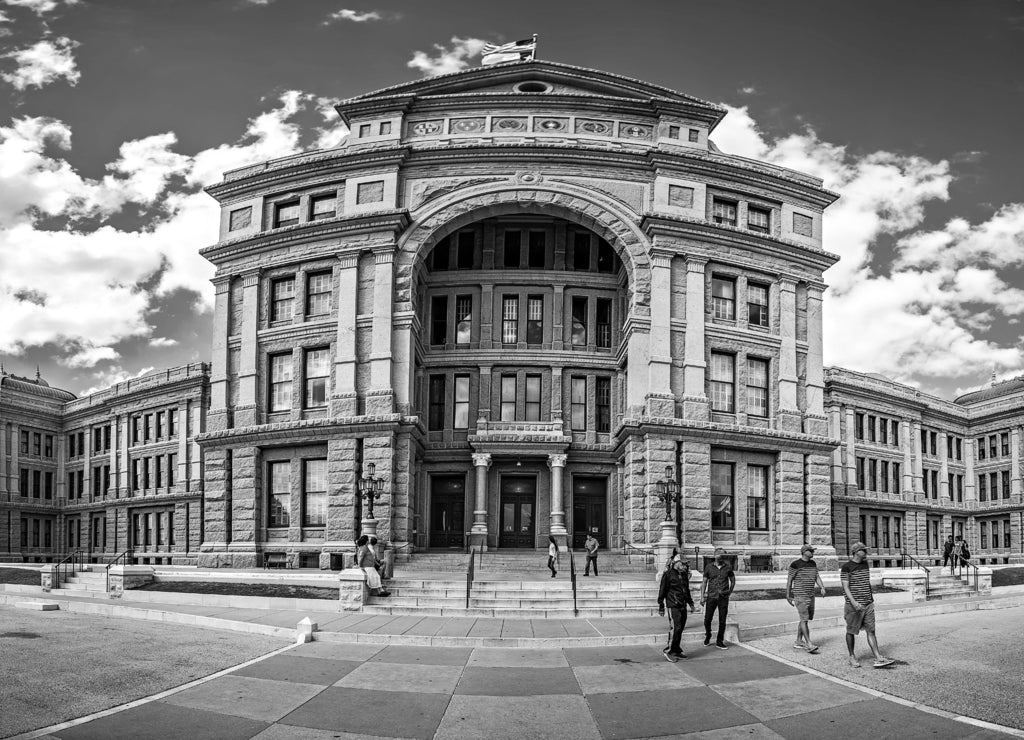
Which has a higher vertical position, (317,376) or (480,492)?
(317,376)

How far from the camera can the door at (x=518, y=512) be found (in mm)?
36656

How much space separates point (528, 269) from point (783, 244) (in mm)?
10709

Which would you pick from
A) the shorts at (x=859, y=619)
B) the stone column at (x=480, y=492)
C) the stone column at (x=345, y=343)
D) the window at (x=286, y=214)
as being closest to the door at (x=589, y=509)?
the stone column at (x=480, y=492)

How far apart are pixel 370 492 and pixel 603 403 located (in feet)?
41.3

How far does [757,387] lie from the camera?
34688 mm

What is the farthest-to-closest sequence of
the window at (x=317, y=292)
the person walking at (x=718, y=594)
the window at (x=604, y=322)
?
the window at (x=604, y=322), the window at (x=317, y=292), the person walking at (x=718, y=594)

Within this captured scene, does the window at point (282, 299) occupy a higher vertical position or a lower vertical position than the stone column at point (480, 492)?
higher

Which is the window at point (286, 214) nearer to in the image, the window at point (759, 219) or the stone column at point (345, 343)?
the stone column at point (345, 343)

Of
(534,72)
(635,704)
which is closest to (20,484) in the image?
(534,72)

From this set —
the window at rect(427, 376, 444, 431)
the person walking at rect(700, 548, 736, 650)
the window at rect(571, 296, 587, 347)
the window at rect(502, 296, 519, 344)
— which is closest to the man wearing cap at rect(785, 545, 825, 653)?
the person walking at rect(700, 548, 736, 650)

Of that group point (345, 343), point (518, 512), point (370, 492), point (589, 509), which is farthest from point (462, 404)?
point (370, 492)

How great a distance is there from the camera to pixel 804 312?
35.8 m

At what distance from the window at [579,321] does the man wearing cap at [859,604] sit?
24453 millimetres

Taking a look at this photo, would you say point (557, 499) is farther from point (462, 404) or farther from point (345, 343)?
point (345, 343)
